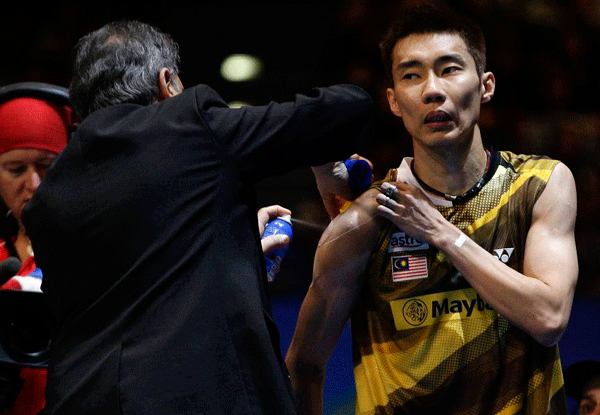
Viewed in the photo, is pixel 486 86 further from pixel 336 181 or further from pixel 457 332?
pixel 457 332

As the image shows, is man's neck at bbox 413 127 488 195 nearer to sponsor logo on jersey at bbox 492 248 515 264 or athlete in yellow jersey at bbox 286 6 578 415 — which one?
athlete in yellow jersey at bbox 286 6 578 415

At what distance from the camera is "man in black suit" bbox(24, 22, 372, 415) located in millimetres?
1826

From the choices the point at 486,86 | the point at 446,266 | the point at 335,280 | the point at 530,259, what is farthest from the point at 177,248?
the point at 486,86

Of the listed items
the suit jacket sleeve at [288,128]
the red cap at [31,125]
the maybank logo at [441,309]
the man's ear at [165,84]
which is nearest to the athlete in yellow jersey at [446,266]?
the maybank logo at [441,309]

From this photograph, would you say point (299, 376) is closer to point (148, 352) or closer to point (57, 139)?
point (148, 352)

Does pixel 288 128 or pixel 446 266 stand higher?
pixel 288 128

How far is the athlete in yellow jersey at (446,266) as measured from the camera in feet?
7.29

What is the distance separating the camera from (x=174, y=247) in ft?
6.11

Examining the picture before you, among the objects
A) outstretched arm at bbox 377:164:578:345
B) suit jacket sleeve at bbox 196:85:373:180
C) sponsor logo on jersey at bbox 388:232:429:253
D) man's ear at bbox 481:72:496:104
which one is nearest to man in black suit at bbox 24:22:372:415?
suit jacket sleeve at bbox 196:85:373:180

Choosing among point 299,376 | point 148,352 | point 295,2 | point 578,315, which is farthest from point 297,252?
point 148,352

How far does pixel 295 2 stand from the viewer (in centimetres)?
495

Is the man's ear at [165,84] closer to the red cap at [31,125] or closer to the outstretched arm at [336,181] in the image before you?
the outstretched arm at [336,181]

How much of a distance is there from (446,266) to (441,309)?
104 millimetres

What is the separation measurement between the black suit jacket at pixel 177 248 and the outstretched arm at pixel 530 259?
37cm
